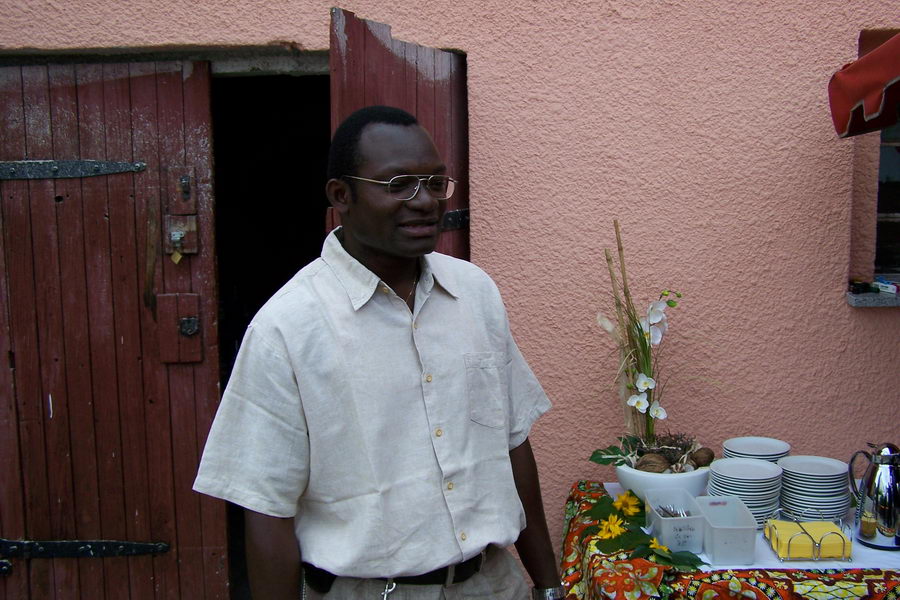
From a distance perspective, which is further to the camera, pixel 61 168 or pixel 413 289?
pixel 61 168

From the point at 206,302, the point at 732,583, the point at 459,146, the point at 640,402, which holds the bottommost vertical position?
the point at 732,583

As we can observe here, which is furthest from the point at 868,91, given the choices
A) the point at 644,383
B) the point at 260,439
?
the point at 260,439

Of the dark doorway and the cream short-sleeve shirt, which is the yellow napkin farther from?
the dark doorway

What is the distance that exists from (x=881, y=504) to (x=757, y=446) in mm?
445

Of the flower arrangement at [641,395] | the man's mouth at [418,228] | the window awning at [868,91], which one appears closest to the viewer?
the man's mouth at [418,228]

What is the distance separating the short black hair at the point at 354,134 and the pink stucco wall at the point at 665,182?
4.04 ft

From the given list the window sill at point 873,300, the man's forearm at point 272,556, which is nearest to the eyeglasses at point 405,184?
the man's forearm at point 272,556

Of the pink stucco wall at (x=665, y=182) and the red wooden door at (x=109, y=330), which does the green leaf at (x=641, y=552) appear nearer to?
the pink stucco wall at (x=665, y=182)

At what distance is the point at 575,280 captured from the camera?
8.59ft

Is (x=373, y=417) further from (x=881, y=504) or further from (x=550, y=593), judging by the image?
(x=881, y=504)


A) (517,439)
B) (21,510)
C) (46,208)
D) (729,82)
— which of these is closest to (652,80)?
(729,82)

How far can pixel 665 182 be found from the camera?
8.45 feet

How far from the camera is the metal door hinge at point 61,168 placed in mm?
2578

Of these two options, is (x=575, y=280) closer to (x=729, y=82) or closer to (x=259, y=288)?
(x=729, y=82)
